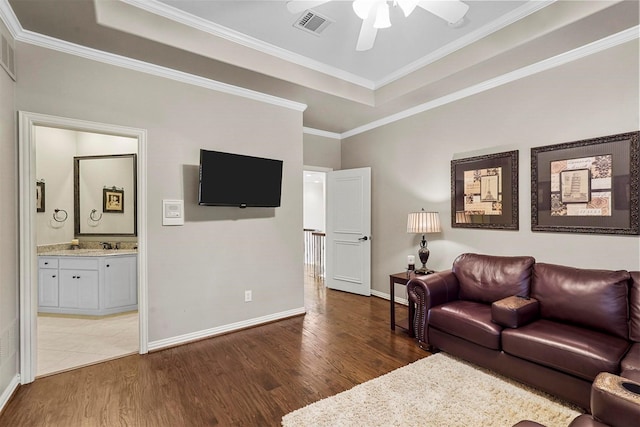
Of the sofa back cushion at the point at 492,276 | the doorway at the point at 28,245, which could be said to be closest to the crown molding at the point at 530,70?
the sofa back cushion at the point at 492,276

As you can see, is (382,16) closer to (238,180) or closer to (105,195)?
(238,180)

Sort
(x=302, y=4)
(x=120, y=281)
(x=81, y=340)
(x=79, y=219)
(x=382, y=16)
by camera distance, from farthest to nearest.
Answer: (x=79, y=219) → (x=120, y=281) → (x=81, y=340) → (x=382, y=16) → (x=302, y=4)

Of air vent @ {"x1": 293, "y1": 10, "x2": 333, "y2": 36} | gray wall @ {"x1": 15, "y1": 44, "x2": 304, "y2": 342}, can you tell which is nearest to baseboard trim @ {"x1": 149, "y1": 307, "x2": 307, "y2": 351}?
gray wall @ {"x1": 15, "y1": 44, "x2": 304, "y2": 342}

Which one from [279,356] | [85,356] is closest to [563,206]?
[279,356]

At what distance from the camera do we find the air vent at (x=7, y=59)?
2232 millimetres

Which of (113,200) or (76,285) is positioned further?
(113,200)

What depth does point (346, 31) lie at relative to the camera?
2947mm

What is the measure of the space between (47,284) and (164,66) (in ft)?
10.9

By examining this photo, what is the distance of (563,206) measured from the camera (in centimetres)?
293

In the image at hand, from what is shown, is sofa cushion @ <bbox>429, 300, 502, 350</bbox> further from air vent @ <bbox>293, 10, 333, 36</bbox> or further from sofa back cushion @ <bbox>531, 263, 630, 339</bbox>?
air vent @ <bbox>293, 10, 333, 36</bbox>

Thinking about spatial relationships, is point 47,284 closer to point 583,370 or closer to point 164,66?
point 164,66

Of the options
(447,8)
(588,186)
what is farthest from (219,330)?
(588,186)

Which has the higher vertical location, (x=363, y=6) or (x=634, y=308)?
(x=363, y=6)

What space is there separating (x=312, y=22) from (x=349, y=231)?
3193 millimetres
